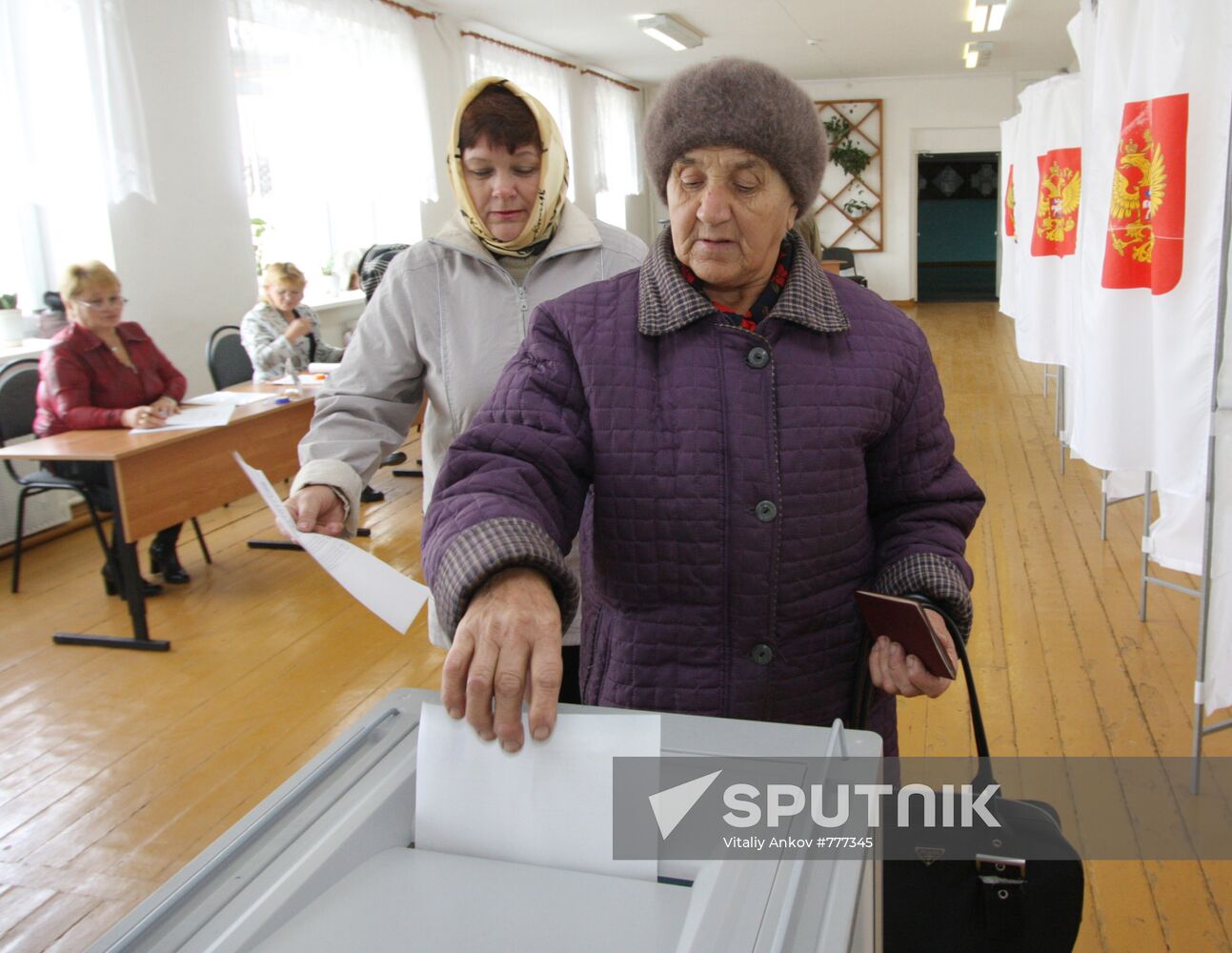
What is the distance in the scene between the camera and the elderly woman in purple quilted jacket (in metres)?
1.05

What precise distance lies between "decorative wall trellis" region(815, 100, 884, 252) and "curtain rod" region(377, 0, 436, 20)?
22.1 ft

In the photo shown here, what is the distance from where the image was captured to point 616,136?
489 inches

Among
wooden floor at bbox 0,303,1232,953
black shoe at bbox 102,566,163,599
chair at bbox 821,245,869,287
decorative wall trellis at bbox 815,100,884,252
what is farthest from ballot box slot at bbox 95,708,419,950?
decorative wall trellis at bbox 815,100,884,252

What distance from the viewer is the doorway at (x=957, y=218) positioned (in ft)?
57.2

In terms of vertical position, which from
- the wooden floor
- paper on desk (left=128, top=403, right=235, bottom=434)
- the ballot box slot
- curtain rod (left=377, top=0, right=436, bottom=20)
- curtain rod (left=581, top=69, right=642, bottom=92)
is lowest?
the wooden floor

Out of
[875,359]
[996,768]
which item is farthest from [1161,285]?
[875,359]

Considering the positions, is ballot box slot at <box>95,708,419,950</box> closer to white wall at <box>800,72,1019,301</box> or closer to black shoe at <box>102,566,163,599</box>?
black shoe at <box>102,566,163,599</box>

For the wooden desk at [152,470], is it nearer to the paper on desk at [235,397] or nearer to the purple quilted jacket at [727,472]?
the paper on desk at [235,397]

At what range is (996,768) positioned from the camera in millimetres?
2551

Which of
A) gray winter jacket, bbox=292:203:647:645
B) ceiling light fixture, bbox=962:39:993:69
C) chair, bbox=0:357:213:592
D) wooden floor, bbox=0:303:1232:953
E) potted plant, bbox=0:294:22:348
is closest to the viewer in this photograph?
gray winter jacket, bbox=292:203:647:645

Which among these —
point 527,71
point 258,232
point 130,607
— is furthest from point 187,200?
point 527,71

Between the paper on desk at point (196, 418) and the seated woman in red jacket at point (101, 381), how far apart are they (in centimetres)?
3

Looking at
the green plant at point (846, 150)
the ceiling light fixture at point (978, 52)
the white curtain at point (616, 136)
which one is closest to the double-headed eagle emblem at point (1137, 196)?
the ceiling light fixture at point (978, 52)

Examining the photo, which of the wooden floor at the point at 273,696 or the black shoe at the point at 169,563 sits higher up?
the black shoe at the point at 169,563
